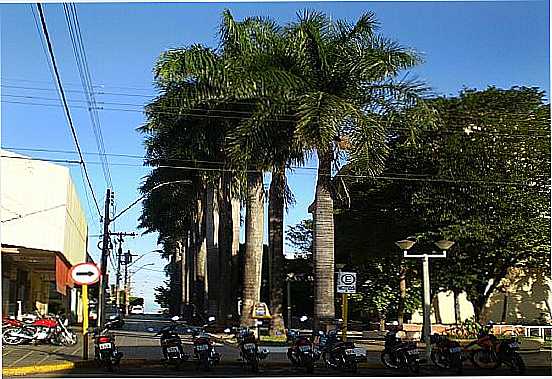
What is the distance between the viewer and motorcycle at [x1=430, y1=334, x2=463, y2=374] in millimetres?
17781

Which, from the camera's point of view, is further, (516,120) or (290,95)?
(516,120)

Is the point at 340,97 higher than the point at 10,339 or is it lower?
higher

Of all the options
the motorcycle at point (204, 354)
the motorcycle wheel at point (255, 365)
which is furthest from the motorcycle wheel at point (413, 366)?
the motorcycle at point (204, 354)

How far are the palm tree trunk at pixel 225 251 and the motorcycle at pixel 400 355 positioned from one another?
625 inches

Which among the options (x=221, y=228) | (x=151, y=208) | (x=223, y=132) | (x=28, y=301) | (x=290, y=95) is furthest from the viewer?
(x=151, y=208)

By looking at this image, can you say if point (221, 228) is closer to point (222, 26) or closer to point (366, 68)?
point (222, 26)

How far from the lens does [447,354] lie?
59.2 feet

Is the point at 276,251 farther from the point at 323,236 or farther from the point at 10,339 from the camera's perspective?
the point at 10,339

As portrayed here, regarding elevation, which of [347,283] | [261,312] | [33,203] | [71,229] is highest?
[33,203]

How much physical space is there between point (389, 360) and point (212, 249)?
20107 millimetres

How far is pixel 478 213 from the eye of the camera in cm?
3044

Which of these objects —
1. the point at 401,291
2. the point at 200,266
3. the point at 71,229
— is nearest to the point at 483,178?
the point at 401,291

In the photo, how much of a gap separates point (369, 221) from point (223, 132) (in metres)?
9.79

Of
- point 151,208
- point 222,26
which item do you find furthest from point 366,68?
point 151,208
